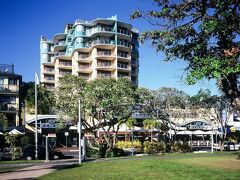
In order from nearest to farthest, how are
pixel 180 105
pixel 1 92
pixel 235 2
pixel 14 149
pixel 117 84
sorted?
pixel 235 2, pixel 14 149, pixel 117 84, pixel 180 105, pixel 1 92

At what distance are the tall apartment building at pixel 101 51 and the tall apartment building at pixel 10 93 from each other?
21.8 m

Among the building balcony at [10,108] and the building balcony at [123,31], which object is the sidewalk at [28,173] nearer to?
the building balcony at [10,108]

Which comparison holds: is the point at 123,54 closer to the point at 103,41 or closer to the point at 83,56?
the point at 103,41

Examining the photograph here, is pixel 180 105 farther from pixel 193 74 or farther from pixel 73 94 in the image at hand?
pixel 193 74

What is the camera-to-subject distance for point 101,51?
92125 millimetres

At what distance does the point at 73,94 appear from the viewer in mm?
42812

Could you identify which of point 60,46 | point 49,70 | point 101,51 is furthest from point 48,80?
point 101,51

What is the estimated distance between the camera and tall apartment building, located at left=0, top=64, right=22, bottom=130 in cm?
6606

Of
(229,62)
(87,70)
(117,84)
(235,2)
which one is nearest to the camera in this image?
(229,62)

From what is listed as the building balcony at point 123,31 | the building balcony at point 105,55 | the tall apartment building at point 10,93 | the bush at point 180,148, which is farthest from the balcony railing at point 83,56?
the bush at point 180,148

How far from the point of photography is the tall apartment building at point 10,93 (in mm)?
66062

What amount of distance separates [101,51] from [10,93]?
3094 centimetres

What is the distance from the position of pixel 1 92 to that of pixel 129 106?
104ft

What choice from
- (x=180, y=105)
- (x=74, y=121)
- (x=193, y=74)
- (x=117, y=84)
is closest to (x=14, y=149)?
(x=74, y=121)
